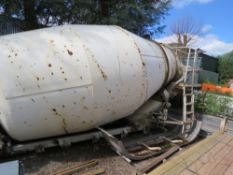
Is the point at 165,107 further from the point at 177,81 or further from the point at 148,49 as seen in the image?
the point at 148,49

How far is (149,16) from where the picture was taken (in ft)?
26.7

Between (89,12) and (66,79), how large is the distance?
205 inches

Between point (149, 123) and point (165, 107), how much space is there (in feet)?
1.68

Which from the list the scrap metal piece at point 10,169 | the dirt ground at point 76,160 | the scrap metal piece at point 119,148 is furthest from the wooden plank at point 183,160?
the scrap metal piece at point 10,169

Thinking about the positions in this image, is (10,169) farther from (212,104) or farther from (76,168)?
(212,104)

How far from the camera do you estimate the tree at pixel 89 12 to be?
24.4 ft

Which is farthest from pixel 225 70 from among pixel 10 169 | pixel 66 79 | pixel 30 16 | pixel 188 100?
pixel 10 169

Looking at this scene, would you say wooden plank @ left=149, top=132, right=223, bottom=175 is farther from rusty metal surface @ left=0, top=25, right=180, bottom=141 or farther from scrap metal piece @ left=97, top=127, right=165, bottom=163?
rusty metal surface @ left=0, top=25, right=180, bottom=141

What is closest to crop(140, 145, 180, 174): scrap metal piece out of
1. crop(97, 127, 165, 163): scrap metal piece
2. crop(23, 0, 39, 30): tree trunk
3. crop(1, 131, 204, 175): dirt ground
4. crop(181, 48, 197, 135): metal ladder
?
crop(1, 131, 204, 175): dirt ground

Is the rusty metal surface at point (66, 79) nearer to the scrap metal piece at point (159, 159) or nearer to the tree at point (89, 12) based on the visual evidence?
the scrap metal piece at point (159, 159)

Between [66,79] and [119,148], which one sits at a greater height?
[66,79]

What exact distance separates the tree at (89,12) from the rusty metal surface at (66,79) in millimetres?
3800

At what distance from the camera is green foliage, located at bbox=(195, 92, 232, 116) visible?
239 inches

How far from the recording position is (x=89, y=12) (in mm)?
7969
